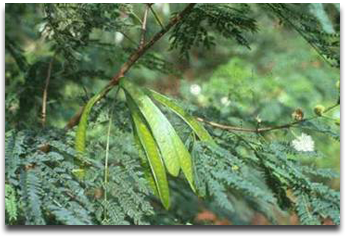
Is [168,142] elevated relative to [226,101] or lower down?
lower down

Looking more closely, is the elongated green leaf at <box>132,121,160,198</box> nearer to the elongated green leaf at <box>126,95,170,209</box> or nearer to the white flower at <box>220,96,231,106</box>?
the elongated green leaf at <box>126,95,170,209</box>

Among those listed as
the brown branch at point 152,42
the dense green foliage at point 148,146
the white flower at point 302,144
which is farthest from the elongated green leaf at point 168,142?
the white flower at point 302,144

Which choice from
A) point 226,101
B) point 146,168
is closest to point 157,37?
point 146,168

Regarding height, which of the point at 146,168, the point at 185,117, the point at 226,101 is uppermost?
the point at 226,101

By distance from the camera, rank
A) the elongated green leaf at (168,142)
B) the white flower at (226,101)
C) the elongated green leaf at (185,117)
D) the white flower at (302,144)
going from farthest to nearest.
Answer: the white flower at (226,101) < the white flower at (302,144) < the elongated green leaf at (185,117) < the elongated green leaf at (168,142)

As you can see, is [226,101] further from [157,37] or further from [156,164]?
[156,164]

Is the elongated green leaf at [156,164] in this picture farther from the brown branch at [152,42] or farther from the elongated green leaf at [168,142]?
the brown branch at [152,42]

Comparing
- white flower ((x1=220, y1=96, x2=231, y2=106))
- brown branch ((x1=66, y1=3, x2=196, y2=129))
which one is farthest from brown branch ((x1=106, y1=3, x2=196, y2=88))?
white flower ((x1=220, y1=96, x2=231, y2=106))

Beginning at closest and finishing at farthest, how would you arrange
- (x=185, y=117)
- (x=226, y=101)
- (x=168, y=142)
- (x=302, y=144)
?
1. (x=168, y=142)
2. (x=185, y=117)
3. (x=302, y=144)
4. (x=226, y=101)
